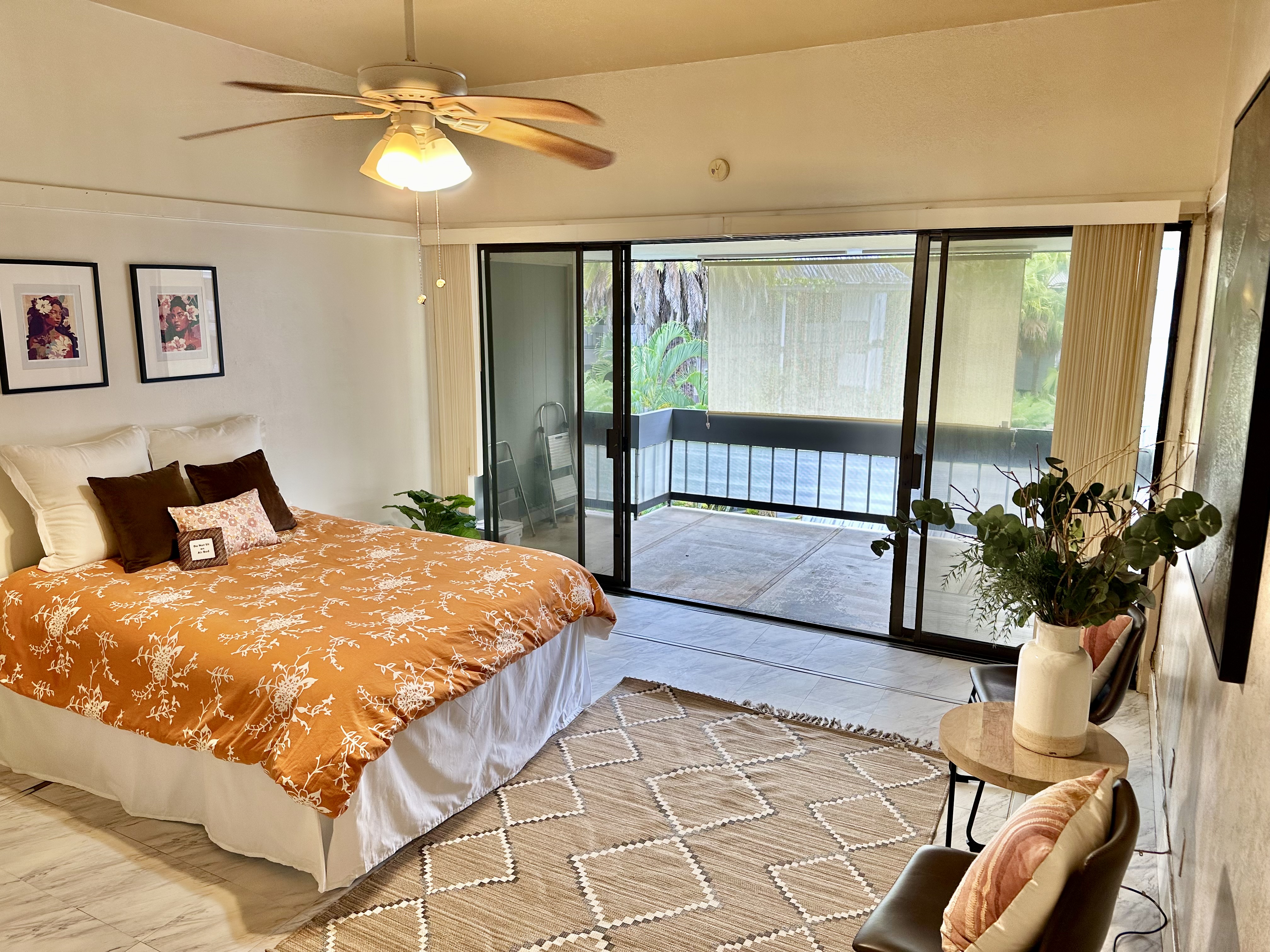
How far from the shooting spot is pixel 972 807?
117 inches

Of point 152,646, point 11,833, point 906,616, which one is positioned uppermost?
point 152,646

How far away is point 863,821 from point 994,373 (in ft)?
7.03

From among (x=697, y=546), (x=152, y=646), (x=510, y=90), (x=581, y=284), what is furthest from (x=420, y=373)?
(x=152, y=646)

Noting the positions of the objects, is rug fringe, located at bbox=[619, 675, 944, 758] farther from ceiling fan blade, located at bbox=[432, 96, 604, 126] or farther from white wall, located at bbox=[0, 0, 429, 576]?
ceiling fan blade, located at bbox=[432, 96, 604, 126]

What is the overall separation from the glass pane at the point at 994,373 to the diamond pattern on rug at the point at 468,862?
219 centimetres

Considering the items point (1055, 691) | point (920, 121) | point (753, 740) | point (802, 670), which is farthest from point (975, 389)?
point (1055, 691)

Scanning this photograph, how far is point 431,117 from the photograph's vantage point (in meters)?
2.47

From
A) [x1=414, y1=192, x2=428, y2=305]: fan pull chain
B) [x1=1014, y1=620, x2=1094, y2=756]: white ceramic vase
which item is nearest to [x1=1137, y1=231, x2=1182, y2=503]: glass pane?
[x1=1014, y1=620, x2=1094, y2=756]: white ceramic vase

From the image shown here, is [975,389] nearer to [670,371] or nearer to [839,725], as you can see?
[839,725]

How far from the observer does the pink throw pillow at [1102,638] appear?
271cm

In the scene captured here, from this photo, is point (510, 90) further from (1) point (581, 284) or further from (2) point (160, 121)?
→ (2) point (160, 121)

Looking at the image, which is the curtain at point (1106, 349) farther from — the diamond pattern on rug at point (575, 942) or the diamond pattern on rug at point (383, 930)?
the diamond pattern on rug at point (383, 930)

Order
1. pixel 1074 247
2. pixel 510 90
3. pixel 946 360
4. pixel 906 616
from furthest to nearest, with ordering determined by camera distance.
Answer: pixel 510 90
pixel 906 616
pixel 946 360
pixel 1074 247

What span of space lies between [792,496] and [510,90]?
3909 millimetres
